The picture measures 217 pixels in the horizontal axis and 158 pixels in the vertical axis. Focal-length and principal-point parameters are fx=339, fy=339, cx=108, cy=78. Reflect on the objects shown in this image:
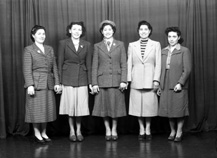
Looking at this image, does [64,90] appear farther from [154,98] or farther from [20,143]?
[154,98]

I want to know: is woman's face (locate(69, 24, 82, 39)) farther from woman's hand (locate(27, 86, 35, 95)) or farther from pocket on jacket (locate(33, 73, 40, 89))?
woman's hand (locate(27, 86, 35, 95))

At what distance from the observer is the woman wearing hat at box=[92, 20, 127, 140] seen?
4.23m

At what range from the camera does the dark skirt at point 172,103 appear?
412 centimetres

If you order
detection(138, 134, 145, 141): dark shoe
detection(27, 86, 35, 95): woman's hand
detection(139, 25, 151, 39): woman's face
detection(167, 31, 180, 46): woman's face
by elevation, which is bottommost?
detection(138, 134, 145, 141): dark shoe

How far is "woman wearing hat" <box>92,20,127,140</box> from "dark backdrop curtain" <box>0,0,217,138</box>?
1.77 feet

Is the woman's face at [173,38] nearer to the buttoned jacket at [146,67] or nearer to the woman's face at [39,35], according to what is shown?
the buttoned jacket at [146,67]

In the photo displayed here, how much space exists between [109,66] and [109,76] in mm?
126

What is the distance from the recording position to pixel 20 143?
13.8ft

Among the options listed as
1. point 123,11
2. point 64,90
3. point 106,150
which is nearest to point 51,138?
point 64,90

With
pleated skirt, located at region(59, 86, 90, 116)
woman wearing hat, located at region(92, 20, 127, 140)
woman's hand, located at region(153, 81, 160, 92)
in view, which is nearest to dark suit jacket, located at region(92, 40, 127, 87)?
woman wearing hat, located at region(92, 20, 127, 140)

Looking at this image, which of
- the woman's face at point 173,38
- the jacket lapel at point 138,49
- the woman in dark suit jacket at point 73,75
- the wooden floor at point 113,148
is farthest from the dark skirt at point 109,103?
the woman's face at point 173,38

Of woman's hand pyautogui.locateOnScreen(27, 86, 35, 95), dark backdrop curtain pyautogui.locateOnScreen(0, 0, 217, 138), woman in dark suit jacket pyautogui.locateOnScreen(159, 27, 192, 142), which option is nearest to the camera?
woman's hand pyautogui.locateOnScreen(27, 86, 35, 95)

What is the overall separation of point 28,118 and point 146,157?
4.99 feet

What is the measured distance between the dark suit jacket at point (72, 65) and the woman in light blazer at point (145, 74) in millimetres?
581
